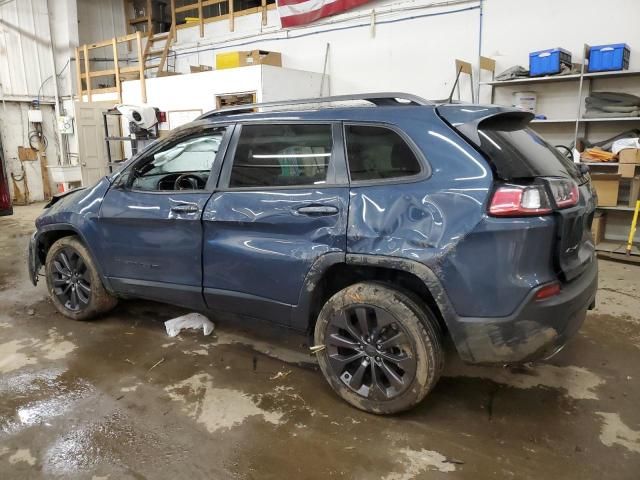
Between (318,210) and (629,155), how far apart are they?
432cm

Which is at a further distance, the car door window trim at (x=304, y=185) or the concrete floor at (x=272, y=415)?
the car door window trim at (x=304, y=185)

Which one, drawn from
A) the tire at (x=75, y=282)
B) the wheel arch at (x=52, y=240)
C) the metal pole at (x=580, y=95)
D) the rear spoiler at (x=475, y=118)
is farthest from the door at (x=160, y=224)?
the metal pole at (x=580, y=95)

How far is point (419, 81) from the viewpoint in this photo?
680 centimetres

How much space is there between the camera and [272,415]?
237 cm

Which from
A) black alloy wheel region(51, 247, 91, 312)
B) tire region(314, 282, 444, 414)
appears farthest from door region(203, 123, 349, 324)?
black alloy wheel region(51, 247, 91, 312)

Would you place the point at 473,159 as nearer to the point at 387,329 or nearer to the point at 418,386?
the point at 387,329

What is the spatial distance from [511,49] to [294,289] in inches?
204

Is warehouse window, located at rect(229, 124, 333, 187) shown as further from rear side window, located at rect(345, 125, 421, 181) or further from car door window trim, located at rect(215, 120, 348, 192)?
rear side window, located at rect(345, 125, 421, 181)

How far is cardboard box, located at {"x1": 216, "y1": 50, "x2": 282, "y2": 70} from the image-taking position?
7.25 metres

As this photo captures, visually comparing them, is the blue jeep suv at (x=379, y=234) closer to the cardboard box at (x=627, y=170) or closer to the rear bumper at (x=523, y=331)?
the rear bumper at (x=523, y=331)

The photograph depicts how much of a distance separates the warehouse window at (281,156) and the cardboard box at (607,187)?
4.21 metres

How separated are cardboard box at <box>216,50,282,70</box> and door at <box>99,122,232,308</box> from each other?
4.43 metres

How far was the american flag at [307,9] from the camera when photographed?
7281 millimetres

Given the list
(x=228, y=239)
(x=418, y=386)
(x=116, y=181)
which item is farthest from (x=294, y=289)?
(x=116, y=181)
